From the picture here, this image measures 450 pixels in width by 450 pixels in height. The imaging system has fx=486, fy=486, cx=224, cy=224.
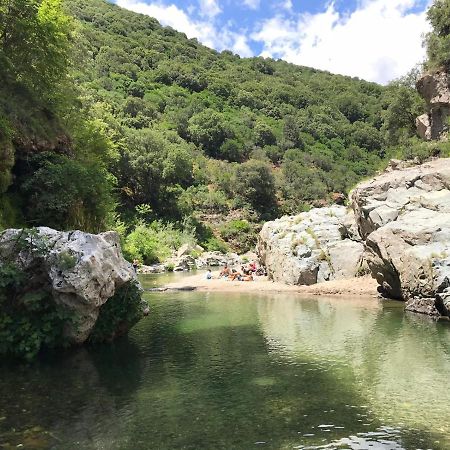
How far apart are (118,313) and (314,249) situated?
20986 millimetres

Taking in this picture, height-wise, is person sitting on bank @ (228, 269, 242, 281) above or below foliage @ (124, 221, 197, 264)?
below

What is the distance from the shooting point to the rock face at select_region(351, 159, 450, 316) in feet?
79.3

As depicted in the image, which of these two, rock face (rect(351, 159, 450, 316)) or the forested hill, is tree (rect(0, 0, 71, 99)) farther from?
rock face (rect(351, 159, 450, 316))

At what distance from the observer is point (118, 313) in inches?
739

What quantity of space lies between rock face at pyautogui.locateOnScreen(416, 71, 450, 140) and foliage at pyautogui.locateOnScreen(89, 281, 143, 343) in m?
34.2

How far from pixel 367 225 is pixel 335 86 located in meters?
130

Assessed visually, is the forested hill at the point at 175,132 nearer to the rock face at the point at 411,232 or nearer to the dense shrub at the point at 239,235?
the dense shrub at the point at 239,235

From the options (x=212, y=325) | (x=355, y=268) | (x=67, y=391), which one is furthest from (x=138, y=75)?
(x=67, y=391)

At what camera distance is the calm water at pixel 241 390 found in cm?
1014

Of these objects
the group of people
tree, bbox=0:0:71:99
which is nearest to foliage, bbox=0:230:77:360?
tree, bbox=0:0:71:99

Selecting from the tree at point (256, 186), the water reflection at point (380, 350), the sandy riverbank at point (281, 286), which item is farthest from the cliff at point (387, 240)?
the tree at point (256, 186)

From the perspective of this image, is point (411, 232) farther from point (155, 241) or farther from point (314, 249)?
point (155, 241)

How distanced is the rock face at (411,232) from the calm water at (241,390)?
3.29m

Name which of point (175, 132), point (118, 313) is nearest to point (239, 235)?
point (175, 132)
